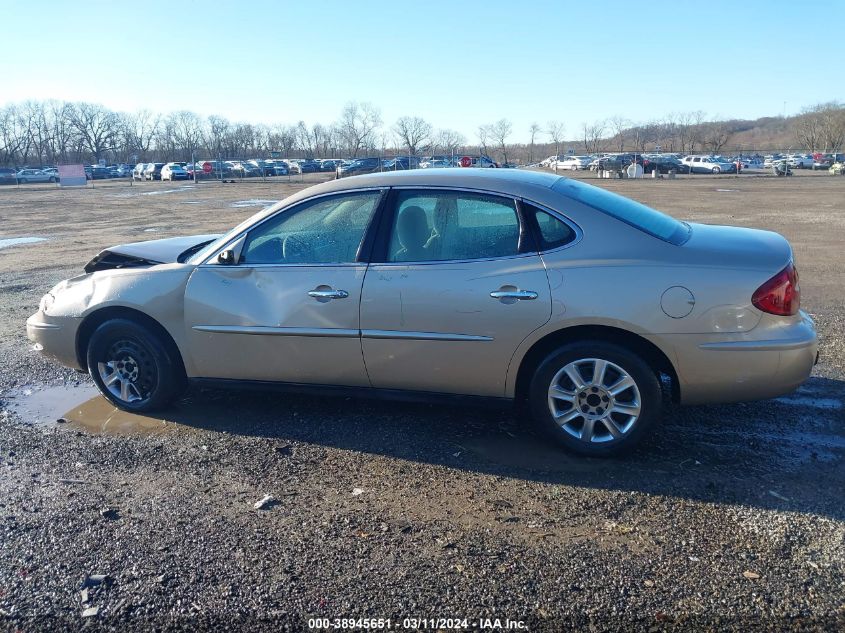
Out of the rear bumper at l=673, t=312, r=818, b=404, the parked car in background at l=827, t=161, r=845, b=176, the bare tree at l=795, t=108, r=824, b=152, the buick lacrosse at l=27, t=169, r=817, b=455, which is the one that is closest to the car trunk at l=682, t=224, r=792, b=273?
the buick lacrosse at l=27, t=169, r=817, b=455

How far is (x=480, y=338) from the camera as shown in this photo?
14.1ft

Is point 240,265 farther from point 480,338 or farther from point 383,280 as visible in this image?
point 480,338

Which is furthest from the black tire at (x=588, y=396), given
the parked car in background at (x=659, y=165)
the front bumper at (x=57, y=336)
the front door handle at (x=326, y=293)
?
the parked car in background at (x=659, y=165)

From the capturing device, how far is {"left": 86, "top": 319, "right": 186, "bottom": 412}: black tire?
5066 mm

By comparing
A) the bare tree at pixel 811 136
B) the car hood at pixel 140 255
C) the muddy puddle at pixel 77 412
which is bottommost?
the muddy puddle at pixel 77 412

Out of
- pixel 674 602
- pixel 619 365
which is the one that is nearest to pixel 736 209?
pixel 619 365

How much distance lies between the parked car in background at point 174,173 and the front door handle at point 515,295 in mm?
60842

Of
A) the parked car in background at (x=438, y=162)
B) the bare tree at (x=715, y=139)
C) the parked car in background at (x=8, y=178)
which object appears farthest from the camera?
the bare tree at (x=715, y=139)

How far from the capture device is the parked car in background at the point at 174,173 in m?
60.2

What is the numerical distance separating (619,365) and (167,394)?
3134 mm

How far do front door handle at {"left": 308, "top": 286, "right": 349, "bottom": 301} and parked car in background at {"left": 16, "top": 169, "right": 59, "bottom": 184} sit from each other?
70.5m

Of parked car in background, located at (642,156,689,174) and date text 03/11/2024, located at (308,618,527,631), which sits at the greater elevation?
parked car in background, located at (642,156,689,174)

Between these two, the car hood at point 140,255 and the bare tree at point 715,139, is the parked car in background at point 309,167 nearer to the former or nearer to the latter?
the bare tree at point 715,139

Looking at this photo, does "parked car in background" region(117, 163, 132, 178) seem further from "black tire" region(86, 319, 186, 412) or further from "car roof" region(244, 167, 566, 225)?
"car roof" region(244, 167, 566, 225)
